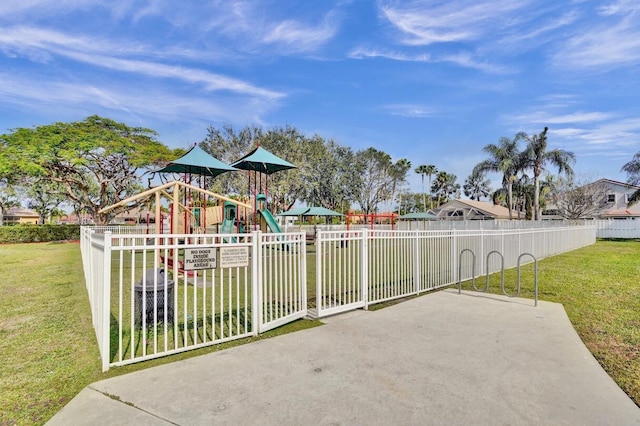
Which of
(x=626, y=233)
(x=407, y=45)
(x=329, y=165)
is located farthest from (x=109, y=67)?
(x=626, y=233)

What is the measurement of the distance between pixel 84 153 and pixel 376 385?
2887cm

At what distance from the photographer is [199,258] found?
4332 millimetres

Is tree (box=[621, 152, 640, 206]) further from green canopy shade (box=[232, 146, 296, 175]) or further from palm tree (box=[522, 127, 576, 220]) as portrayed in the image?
green canopy shade (box=[232, 146, 296, 175])

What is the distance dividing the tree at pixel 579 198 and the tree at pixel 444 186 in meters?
31.3

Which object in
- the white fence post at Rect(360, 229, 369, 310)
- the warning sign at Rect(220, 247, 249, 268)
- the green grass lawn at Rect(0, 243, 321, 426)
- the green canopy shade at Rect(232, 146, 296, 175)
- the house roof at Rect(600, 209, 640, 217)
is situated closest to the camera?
the green grass lawn at Rect(0, 243, 321, 426)

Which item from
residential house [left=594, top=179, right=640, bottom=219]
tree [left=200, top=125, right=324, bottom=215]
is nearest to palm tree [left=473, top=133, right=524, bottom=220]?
residential house [left=594, top=179, right=640, bottom=219]

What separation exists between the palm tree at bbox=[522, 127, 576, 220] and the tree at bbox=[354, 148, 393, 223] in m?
18.3

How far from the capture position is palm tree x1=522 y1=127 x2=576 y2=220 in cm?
3122

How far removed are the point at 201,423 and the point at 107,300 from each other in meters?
1.77

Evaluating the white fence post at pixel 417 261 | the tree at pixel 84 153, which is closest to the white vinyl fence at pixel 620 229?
the white fence post at pixel 417 261

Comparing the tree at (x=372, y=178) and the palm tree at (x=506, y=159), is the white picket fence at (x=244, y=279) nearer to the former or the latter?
the palm tree at (x=506, y=159)

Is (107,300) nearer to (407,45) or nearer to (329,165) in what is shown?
(407,45)

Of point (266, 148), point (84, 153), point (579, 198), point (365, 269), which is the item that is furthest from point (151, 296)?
point (579, 198)

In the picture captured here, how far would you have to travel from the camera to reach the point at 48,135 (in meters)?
24.9
